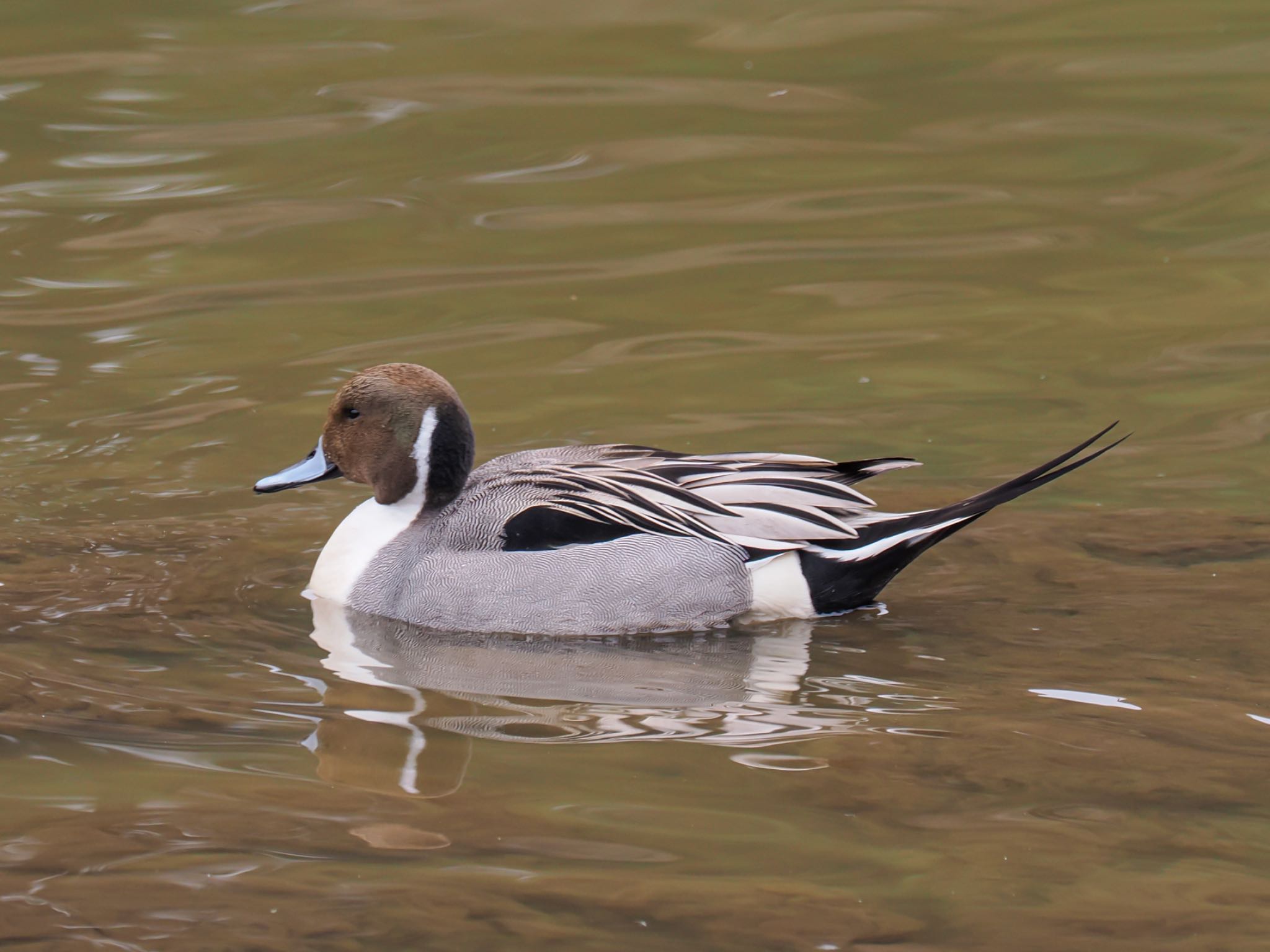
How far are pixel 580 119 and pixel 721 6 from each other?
1.82m

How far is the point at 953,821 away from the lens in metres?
4.08

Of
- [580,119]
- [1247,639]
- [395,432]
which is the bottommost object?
[1247,639]

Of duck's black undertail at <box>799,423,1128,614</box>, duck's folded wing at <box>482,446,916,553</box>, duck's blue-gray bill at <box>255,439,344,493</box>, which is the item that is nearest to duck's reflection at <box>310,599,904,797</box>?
duck's black undertail at <box>799,423,1128,614</box>

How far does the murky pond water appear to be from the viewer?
3871mm

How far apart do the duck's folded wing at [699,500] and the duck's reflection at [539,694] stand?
1.07ft

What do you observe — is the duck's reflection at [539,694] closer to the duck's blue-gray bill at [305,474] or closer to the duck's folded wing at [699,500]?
the duck's folded wing at [699,500]

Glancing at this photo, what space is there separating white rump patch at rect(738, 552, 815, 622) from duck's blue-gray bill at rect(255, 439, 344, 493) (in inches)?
58.1

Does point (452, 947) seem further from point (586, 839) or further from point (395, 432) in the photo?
point (395, 432)


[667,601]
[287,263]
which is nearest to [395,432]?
[667,601]

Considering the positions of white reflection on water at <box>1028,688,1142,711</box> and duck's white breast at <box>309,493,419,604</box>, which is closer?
white reflection on water at <box>1028,688,1142,711</box>

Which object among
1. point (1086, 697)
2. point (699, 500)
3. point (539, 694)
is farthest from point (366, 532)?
point (1086, 697)

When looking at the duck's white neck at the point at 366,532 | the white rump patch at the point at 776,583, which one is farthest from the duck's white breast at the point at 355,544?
the white rump patch at the point at 776,583

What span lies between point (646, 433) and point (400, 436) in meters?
1.83

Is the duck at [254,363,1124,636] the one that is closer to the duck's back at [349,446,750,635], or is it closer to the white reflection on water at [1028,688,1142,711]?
the duck's back at [349,446,750,635]
